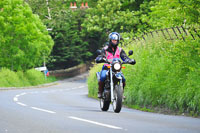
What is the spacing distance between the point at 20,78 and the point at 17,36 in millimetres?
4265

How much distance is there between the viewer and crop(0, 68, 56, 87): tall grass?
43.8 m

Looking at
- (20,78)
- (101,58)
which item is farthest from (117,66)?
(20,78)

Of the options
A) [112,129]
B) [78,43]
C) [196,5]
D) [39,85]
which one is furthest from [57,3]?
[112,129]

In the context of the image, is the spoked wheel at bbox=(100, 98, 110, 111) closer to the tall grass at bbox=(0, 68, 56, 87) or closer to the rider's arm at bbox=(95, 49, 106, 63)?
the rider's arm at bbox=(95, 49, 106, 63)

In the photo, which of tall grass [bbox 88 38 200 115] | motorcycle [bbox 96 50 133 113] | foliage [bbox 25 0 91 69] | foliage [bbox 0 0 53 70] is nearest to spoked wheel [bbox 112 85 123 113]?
motorcycle [bbox 96 50 133 113]

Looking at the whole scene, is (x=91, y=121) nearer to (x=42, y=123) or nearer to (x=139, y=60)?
(x=42, y=123)

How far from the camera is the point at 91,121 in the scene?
33.5 ft

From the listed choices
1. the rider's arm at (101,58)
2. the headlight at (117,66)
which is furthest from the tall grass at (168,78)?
the rider's arm at (101,58)

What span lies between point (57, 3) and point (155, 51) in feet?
162

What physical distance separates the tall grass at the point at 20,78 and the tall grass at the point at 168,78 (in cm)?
2494

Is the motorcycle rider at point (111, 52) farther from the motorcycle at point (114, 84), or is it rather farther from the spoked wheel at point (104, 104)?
the spoked wheel at point (104, 104)

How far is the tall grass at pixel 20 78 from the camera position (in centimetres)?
4383

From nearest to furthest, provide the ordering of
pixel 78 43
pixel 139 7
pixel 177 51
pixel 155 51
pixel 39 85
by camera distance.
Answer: pixel 177 51, pixel 155 51, pixel 139 7, pixel 39 85, pixel 78 43

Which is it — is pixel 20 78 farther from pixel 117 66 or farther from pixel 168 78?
pixel 117 66
